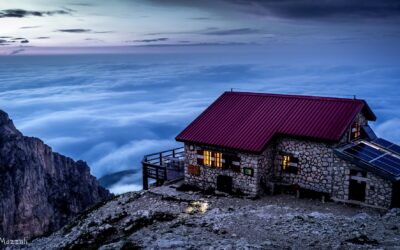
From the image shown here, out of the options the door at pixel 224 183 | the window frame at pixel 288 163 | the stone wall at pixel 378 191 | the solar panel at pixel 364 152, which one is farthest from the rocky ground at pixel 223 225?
the solar panel at pixel 364 152

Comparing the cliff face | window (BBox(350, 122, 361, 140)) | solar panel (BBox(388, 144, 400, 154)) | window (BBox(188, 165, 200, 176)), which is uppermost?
window (BBox(350, 122, 361, 140))

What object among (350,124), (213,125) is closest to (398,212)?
(350,124)

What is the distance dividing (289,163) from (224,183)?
5.12 metres

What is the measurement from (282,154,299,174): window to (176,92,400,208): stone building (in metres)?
0.07

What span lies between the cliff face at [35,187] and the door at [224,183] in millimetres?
43545

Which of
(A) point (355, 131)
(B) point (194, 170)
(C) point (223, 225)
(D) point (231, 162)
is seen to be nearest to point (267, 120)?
(D) point (231, 162)

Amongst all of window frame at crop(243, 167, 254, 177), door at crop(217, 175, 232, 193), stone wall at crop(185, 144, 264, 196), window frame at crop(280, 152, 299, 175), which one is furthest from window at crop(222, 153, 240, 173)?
window frame at crop(280, 152, 299, 175)

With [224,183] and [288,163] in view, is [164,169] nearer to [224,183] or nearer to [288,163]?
[224,183]

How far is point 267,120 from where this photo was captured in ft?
102

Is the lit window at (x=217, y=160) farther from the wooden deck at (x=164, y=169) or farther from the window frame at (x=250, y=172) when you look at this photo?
the wooden deck at (x=164, y=169)

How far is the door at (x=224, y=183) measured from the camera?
30342mm

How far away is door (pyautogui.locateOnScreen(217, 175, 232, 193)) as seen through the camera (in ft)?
99.5

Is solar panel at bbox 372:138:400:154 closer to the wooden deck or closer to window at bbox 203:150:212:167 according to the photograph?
window at bbox 203:150:212:167

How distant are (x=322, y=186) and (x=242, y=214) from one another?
273 inches
